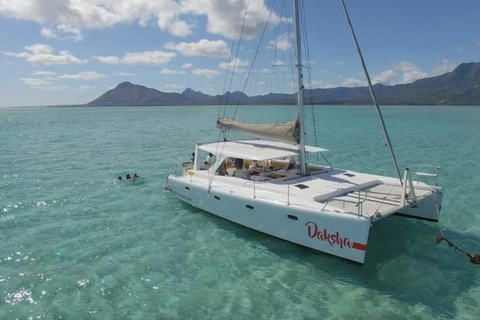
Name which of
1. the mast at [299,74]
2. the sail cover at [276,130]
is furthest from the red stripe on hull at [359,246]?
the sail cover at [276,130]

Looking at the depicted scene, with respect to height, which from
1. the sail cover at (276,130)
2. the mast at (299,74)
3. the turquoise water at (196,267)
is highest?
the mast at (299,74)

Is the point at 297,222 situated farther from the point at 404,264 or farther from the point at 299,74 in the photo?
the point at 299,74

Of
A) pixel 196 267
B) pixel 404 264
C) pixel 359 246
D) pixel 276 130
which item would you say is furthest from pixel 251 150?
pixel 404 264

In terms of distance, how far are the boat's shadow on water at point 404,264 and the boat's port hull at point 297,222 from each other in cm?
Answer: 42

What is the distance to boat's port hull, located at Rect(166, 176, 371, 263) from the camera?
9156mm

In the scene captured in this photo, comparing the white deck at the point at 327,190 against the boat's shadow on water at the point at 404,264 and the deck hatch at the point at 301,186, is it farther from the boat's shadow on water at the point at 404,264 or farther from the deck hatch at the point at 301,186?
the boat's shadow on water at the point at 404,264

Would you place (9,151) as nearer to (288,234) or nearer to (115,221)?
(115,221)

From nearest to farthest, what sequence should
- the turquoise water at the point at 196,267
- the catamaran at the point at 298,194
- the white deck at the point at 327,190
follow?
1. the turquoise water at the point at 196,267
2. the catamaran at the point at 298,194
3. the white deck at the point at 327,190

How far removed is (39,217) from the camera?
13.7 metres

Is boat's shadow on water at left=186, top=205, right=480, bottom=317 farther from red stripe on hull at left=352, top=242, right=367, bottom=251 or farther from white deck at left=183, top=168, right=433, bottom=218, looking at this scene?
white deck at left=183, top=168, right=433, bottom=218

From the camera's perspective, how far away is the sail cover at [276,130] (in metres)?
13.8

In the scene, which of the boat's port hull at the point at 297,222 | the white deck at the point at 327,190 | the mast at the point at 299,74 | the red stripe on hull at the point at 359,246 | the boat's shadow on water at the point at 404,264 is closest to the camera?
the boat's shadow on water at the point at 404,264

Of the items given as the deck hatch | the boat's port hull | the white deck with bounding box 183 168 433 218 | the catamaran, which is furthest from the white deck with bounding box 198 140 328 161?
the boat's port hull

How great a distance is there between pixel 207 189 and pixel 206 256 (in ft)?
10.8
